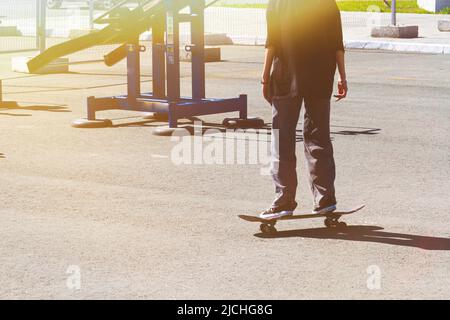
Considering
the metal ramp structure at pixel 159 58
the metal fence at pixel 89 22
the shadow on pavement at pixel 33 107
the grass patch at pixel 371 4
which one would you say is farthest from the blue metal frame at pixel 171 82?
the grass patch at pixel 371 4

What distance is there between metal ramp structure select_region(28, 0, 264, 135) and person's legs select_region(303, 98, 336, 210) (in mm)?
5246

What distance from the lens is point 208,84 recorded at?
1828 cm

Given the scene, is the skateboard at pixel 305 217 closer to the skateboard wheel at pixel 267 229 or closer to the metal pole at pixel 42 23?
the skateboard wheel at pixel 267 229

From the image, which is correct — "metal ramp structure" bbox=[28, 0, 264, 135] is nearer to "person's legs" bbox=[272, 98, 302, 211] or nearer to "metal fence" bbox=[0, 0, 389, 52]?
"person's legs" bbox=[272, 98, 302, 211]

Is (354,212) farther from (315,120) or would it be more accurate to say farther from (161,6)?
(161,6)

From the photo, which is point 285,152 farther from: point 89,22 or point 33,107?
point 89,22

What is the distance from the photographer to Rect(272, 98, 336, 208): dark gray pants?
7941 mm

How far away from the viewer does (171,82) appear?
44.6 feet

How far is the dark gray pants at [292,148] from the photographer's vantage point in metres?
7.94

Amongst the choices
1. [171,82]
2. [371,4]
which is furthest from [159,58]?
[371,4]

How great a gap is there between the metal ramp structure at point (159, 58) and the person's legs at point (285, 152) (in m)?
5.22

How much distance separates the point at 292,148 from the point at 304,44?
0.75 meters

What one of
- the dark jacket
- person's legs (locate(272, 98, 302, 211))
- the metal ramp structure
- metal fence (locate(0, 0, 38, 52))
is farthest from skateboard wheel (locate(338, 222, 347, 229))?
metal fence (locate(0, 0, 38, 52))
